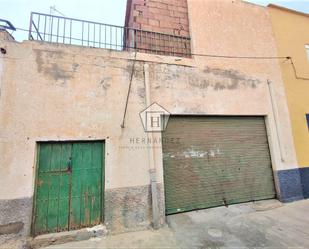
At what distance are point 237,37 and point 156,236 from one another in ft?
21.8

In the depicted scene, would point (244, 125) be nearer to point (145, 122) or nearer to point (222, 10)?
point (145, 122)

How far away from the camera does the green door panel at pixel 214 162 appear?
495 centimetres

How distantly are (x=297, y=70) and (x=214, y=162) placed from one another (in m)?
5.07

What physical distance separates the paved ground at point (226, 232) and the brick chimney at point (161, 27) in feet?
16.0

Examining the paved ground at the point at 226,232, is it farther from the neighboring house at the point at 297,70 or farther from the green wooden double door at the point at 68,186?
the neighboring house at the point at 297,70

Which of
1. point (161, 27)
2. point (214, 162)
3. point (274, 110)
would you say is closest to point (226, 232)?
point (214, 162)

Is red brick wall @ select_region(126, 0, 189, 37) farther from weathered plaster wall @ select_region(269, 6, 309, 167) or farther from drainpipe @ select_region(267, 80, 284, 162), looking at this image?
weathered plaster wall @ select_region(269, 6, 309, 167)

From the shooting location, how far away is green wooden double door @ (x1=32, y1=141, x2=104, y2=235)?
3898 mm

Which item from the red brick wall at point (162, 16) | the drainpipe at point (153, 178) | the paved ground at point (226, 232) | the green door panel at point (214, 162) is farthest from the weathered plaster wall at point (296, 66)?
the drainpipe at point (153, 178)

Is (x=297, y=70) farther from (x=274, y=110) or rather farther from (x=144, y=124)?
(x=144, y=124)

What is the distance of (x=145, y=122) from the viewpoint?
4746 millimetres

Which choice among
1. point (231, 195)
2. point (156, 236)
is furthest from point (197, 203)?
point (156, 236)

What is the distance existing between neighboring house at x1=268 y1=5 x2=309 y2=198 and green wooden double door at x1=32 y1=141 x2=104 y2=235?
6.10 meters

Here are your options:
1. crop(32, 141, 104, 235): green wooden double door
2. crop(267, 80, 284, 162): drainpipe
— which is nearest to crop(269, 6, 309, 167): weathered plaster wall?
crop(267, 80, 284, 162): drainpipe
